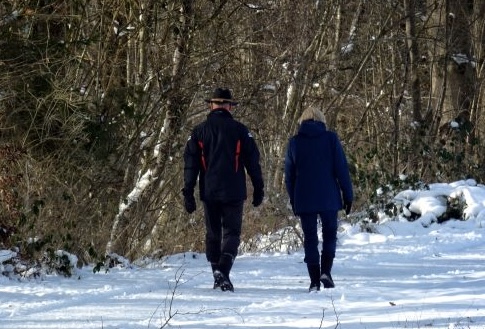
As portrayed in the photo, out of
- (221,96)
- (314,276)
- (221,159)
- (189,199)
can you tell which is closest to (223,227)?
(189,199)

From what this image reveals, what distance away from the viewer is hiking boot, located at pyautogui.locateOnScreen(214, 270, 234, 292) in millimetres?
8453

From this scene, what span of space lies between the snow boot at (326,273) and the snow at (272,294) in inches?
4.9

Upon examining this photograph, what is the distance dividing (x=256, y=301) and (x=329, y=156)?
5.24ft

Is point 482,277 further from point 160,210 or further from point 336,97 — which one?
point 336,97

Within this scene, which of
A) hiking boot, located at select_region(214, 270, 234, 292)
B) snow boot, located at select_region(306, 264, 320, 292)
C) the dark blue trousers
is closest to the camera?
hiking boot, located at select_region(214, 270, 234, 292)

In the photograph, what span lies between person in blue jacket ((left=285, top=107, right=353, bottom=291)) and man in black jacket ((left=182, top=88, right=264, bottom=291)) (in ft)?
1.24

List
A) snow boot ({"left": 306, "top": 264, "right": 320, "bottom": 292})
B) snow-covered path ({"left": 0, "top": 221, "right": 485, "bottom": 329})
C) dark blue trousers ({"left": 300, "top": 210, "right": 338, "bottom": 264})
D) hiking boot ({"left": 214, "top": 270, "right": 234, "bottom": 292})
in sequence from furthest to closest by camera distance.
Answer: dark blue trousers ({"left": 300, "top": 210, "right": 338, "bottom": 264})
snow boot ({"left": 306, "top": 264, "right": 320, "bottom": 292})
hiking boot ({"left": 214, "top": 270, "right": 234, "bottom": 292})
snow-covered path ({"left": 0, "top": 221, "right": 485, "bottom": 329})

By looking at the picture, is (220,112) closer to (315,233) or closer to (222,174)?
(222,174)

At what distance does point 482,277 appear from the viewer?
9242 millimetres

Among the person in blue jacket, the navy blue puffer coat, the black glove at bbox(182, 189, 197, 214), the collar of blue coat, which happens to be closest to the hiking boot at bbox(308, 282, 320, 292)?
the person in blue jacket

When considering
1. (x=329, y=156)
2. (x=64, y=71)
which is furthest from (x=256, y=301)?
(x=64, y=71)

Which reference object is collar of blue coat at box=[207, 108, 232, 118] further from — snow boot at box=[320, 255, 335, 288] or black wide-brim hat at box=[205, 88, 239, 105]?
snow boot at box=[320, 255, 335, 288]

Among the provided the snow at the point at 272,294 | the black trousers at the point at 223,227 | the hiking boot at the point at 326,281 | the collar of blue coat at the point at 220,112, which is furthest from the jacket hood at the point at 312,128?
the snow at the point at 272,294

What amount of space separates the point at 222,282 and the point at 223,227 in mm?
497
